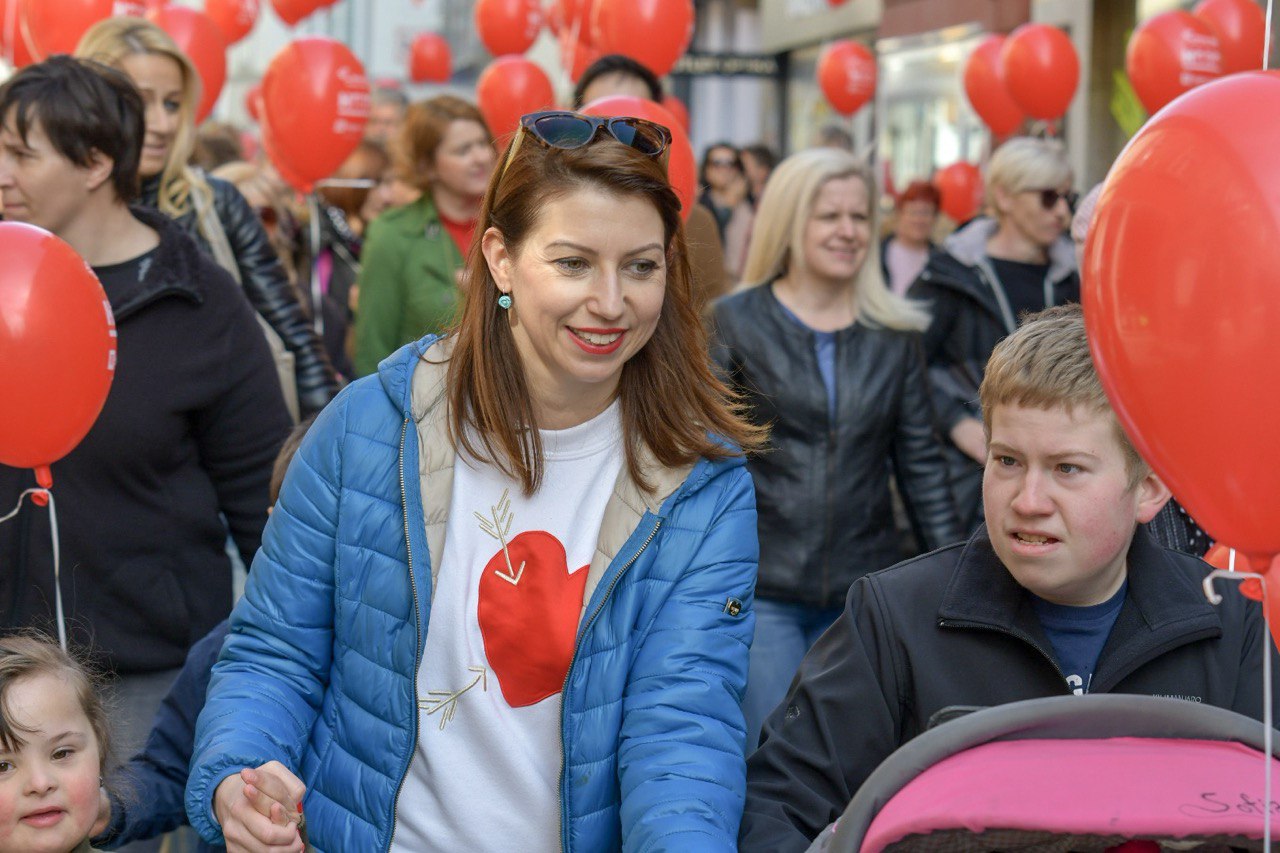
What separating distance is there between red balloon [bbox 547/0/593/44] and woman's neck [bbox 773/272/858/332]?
5048 millimetres

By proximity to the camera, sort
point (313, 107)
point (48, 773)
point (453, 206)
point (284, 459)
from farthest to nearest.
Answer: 1. point (313, 107)
2. point (453, 206)
3. point (284, 459)
4. point (48, 773)

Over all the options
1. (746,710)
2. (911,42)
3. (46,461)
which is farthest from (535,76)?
(911,42)

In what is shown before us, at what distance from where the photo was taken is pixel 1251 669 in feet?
8.78

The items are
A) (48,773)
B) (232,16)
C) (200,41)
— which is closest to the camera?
(48,773)

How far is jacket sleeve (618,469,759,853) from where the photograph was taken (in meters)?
2.42

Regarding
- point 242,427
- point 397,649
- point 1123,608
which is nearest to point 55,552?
point 242,427

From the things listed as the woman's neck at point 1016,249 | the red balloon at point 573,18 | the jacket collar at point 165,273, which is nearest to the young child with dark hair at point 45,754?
the jacket collar at point 165,273

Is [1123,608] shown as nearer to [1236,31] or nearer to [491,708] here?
[491,708]

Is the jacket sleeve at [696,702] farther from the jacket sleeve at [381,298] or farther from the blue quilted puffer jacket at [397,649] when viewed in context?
the jacket sleeve at [381,298]

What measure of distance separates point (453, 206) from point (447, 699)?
4.11m

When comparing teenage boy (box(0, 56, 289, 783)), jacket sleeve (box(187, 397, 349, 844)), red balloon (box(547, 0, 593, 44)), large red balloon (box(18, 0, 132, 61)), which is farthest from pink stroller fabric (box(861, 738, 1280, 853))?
red balloon (box(547, 0, 593, 44))

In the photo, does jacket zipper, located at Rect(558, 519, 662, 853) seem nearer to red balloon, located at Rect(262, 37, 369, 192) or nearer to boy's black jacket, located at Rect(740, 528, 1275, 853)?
boy's black jacket, located at Rect(740, 528, 1275, 853)

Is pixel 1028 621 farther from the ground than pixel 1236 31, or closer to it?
closer to it

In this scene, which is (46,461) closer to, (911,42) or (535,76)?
(535,76)
